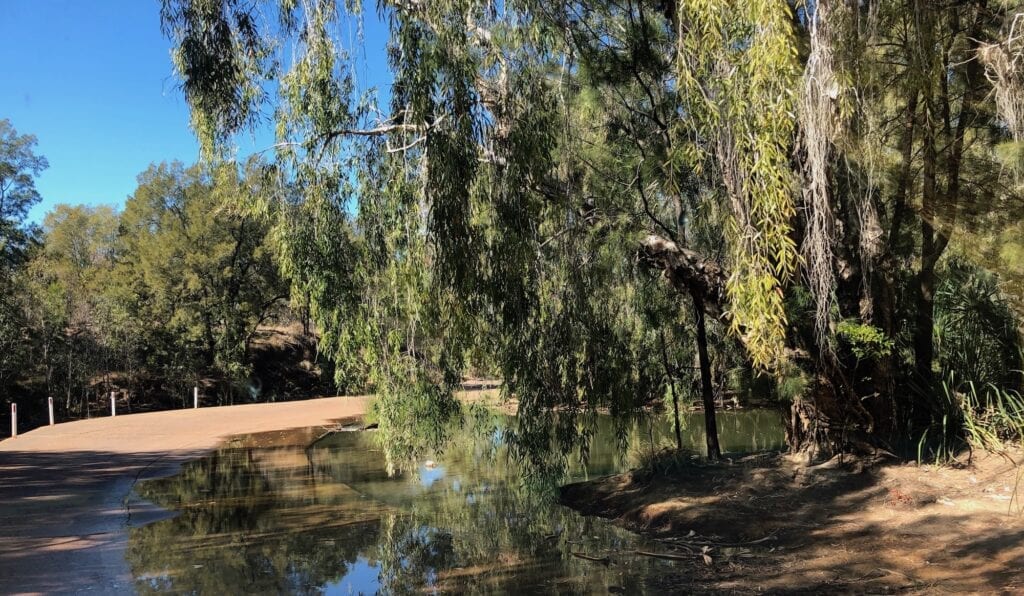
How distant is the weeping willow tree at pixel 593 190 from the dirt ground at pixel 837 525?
2.89 feet

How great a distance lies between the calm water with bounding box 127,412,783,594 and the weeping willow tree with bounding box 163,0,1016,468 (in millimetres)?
1190

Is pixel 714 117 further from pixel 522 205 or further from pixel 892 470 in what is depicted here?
pixel 892 470

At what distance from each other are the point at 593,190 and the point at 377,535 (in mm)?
5128

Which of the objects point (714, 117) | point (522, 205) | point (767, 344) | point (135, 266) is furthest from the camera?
point (135, 266)

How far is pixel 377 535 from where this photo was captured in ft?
26.8

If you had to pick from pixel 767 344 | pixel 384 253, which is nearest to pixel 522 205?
pixel 384 253

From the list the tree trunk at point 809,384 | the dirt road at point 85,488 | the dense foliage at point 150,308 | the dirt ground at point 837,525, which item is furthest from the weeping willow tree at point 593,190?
the dense foliage at point 150,308

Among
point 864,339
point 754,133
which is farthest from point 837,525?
point 754,133

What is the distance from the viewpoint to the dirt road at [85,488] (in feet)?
20.7

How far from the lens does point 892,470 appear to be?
7.60m

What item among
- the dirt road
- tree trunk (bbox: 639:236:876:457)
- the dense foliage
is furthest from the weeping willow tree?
the dense foliage

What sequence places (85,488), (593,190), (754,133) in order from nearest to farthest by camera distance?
1. (754,133)
2. (593,190)
3. (85,488)

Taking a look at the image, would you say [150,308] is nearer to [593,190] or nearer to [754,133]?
[593,190]

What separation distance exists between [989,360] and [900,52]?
361cm
